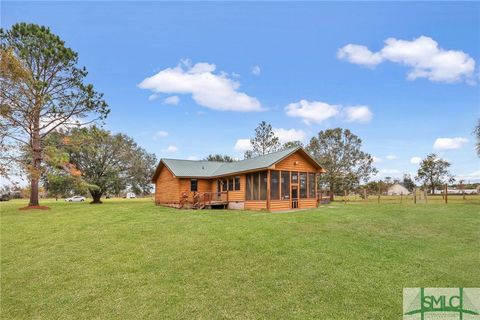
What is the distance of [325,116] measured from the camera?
34.8m

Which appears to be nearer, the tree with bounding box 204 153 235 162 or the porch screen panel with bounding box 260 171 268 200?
the porch screen panel with bounding box 260 171 268 200

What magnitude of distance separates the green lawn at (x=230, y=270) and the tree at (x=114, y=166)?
81.1 ft

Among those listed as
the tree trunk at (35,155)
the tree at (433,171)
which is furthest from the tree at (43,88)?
the tree at (433,171)

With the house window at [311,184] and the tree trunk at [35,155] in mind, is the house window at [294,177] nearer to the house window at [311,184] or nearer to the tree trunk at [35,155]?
the house window at [311,184]

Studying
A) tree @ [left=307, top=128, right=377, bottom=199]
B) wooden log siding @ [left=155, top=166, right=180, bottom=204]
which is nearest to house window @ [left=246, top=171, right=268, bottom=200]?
wooden log siding @ [left=155, top=166, right=180, bottom=204]

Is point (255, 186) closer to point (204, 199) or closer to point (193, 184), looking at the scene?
point (204, 199)

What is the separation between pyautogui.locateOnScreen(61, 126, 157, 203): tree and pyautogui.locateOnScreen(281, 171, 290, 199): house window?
2276cm

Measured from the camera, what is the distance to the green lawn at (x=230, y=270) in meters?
5.38

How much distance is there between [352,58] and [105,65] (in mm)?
18013

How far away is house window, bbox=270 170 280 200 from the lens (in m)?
19.1

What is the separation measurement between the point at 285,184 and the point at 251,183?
2425mm

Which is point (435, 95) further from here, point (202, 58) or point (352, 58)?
point (202, 58)

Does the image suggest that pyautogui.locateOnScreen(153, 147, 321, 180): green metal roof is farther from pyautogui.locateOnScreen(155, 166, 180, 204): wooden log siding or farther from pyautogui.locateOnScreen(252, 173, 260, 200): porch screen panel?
pyautogui.locateOnScreen(252, 173, 260, 200): porch screen panel

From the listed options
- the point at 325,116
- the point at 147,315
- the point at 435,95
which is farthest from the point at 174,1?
the point at 325,116
